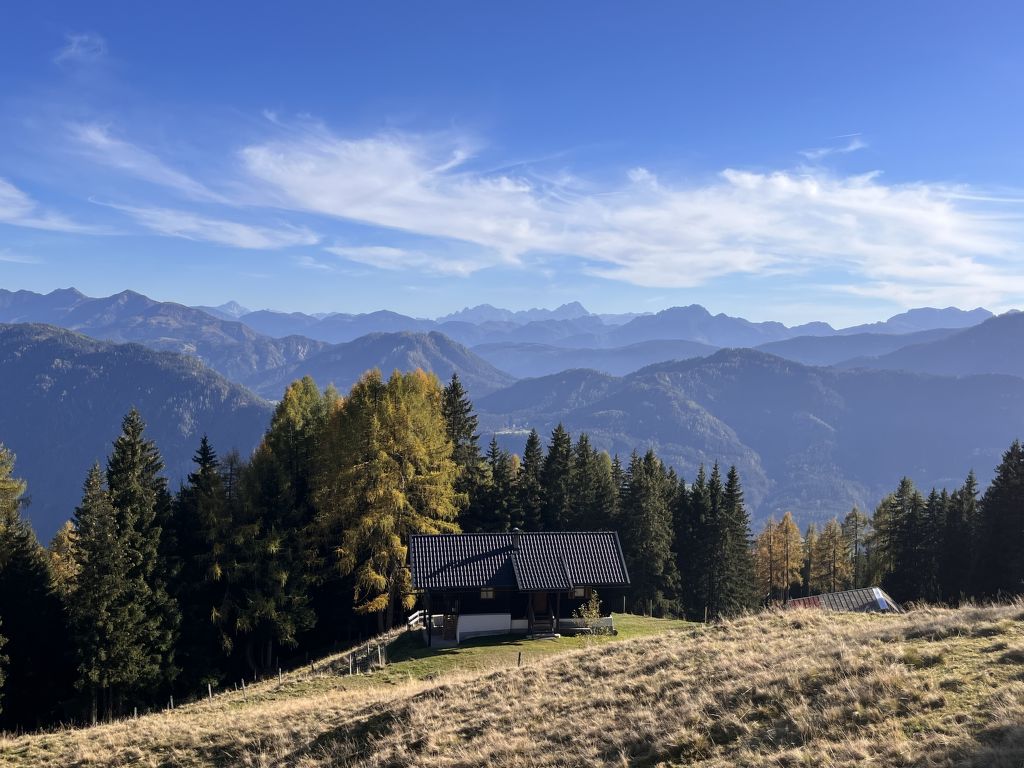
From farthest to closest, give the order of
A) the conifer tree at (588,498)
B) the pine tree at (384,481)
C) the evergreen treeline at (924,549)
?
the conifer tree at (588,498) → the evergreen treeline at (924,549) → the pine tree at (384,481)

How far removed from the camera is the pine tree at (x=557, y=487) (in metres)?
61.6

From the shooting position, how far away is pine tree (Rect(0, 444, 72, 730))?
125ft

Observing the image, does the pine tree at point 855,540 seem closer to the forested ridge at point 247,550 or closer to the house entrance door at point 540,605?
the forested ridge at point 247,550

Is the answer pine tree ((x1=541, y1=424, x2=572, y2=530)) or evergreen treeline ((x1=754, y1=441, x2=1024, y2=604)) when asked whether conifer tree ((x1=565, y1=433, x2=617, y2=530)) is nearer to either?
pine tree ((x1=541, y1=424, x2=572, y2=530))

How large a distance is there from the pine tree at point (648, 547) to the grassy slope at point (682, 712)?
31.5 meters

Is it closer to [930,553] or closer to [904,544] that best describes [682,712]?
[930,553]

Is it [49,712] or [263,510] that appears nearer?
[49,712]

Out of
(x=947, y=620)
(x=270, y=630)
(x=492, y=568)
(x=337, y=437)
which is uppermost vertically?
(x=337, y=437)

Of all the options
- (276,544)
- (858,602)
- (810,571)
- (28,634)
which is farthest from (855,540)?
(28,634)

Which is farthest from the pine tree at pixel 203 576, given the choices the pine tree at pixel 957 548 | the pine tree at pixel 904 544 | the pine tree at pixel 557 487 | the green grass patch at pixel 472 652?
the pine tree at pixel 904 544

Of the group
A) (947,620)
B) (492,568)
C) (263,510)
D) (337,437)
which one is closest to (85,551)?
(263,510)

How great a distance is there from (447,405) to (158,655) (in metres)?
29.6

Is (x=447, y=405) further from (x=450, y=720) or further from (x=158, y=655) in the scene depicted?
(x=450, y=720)

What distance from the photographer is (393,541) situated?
4116 cm
